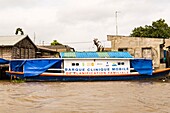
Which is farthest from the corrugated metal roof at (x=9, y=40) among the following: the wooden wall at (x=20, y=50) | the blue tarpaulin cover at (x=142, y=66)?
the blue tarpaulin cover at (x=142, y=66)

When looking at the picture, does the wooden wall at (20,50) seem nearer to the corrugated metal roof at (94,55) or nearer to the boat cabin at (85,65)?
the boat cabin at (85,65)

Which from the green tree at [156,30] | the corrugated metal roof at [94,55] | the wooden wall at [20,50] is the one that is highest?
the green tree at [156,30]

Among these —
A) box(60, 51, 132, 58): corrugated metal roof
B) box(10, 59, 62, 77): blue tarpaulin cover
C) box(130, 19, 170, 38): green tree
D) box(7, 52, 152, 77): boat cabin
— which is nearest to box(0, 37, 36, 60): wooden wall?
box(7, 52, 152, 77): boat cabin

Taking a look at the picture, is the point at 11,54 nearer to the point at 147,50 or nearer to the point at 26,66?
the point at 26,66

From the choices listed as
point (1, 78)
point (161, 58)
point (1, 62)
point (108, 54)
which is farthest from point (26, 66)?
point (161, 58)

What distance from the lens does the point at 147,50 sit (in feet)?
83.3

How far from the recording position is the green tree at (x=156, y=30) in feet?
124

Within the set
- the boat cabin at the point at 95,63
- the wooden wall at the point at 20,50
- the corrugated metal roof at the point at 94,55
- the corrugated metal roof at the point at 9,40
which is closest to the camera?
the boat cabin at the point at 95,63

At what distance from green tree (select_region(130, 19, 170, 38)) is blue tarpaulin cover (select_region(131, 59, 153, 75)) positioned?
17449 millimetres

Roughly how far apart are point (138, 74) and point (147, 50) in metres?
5.27

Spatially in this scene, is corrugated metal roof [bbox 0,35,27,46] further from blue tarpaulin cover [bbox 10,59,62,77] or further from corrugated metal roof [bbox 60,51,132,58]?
corrugated metal roof [bbox 60,51,132,58]

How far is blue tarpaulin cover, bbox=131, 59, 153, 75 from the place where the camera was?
20.8 metres

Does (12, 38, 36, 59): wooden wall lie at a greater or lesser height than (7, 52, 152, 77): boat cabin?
greater

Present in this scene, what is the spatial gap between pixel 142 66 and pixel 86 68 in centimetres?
404
